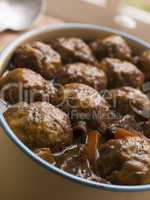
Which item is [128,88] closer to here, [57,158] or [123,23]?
[57,158]

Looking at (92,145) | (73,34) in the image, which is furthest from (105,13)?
(92,145)

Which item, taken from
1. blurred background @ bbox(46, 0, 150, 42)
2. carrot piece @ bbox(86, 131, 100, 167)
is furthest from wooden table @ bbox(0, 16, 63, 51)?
carrot piece @ bbox(86, 131, 100, 167)

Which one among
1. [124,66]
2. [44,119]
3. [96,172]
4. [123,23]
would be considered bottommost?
[96,172]

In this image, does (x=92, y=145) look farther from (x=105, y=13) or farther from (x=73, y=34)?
(x=105, y=13)

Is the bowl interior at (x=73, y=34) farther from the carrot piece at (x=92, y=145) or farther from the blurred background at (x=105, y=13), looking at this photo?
the carrot piece at (x=92, y=145)

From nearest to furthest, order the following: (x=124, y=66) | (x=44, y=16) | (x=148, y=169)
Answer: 1. (x=148, y=169)
2. (x=124, y=66)
3. (x=44, y=16)

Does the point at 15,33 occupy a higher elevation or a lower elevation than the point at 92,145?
higher

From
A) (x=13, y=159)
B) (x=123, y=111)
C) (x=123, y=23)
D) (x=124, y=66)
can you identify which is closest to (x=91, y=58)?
(x=124, y=66)
